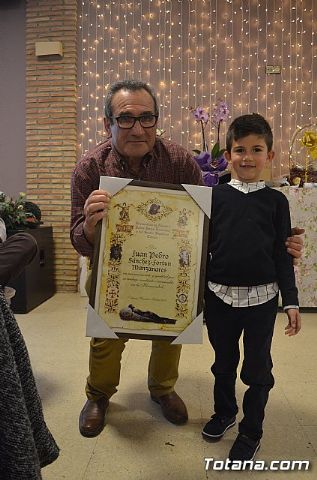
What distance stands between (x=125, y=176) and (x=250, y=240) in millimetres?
537

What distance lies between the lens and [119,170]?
5.22 ft

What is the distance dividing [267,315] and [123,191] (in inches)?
24.7

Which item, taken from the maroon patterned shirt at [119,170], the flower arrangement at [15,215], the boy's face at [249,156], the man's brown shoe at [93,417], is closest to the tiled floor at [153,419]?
the man's brown shoe at [93,417]

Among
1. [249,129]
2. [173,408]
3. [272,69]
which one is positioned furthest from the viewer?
[272,69]

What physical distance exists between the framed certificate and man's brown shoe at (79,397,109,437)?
507mm

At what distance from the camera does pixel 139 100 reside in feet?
4.76

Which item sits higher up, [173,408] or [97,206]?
[97,206]

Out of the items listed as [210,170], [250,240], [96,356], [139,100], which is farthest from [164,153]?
[210,170]

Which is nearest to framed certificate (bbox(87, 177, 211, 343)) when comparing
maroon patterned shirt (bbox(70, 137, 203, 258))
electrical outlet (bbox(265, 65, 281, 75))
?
maroon patterned shirt (bbox(70, 137, 203, 258))

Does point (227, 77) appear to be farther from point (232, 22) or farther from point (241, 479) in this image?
point (241, 479)

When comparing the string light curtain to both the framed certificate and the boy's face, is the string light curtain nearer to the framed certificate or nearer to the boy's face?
the boy's face

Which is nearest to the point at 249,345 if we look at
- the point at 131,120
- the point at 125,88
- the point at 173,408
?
the point at 173,408

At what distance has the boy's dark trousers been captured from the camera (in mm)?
1412

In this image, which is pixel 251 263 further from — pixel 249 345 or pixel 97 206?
pixel 97 206
